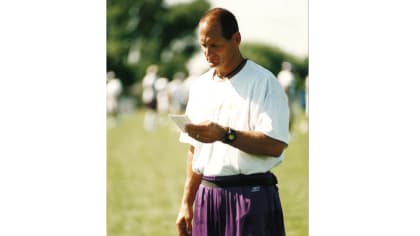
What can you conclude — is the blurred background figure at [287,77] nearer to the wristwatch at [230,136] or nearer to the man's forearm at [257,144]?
the man's forearm at [257,144]

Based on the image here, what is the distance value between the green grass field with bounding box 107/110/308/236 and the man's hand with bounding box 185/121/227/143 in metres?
0.51

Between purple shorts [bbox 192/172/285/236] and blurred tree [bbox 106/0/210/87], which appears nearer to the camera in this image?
purple shorts [bbox 192/172/285/236]

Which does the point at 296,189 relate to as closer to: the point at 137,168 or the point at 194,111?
the point at 194,111

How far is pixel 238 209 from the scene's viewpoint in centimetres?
324

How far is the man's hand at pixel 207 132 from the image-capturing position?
3.09 meters

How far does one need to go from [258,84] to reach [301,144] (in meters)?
0.84

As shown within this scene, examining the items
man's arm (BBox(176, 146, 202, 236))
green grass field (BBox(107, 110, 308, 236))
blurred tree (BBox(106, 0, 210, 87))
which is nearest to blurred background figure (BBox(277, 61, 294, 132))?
green grass field (BBox(107, 110, 308, 236))

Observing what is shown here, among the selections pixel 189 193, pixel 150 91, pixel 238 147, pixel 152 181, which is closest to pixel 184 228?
pixel 189 193

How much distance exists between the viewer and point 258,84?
3.25 metres

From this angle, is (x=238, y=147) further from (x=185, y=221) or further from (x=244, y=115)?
(x=185, y=221)

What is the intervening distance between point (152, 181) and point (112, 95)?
1055 mm

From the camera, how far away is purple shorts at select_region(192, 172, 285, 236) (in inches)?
128

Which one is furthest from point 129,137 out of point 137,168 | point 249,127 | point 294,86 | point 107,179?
point 249,127

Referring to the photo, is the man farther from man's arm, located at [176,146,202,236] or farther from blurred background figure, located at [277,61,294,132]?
blurred background figure, located at [277,61,294,132]
